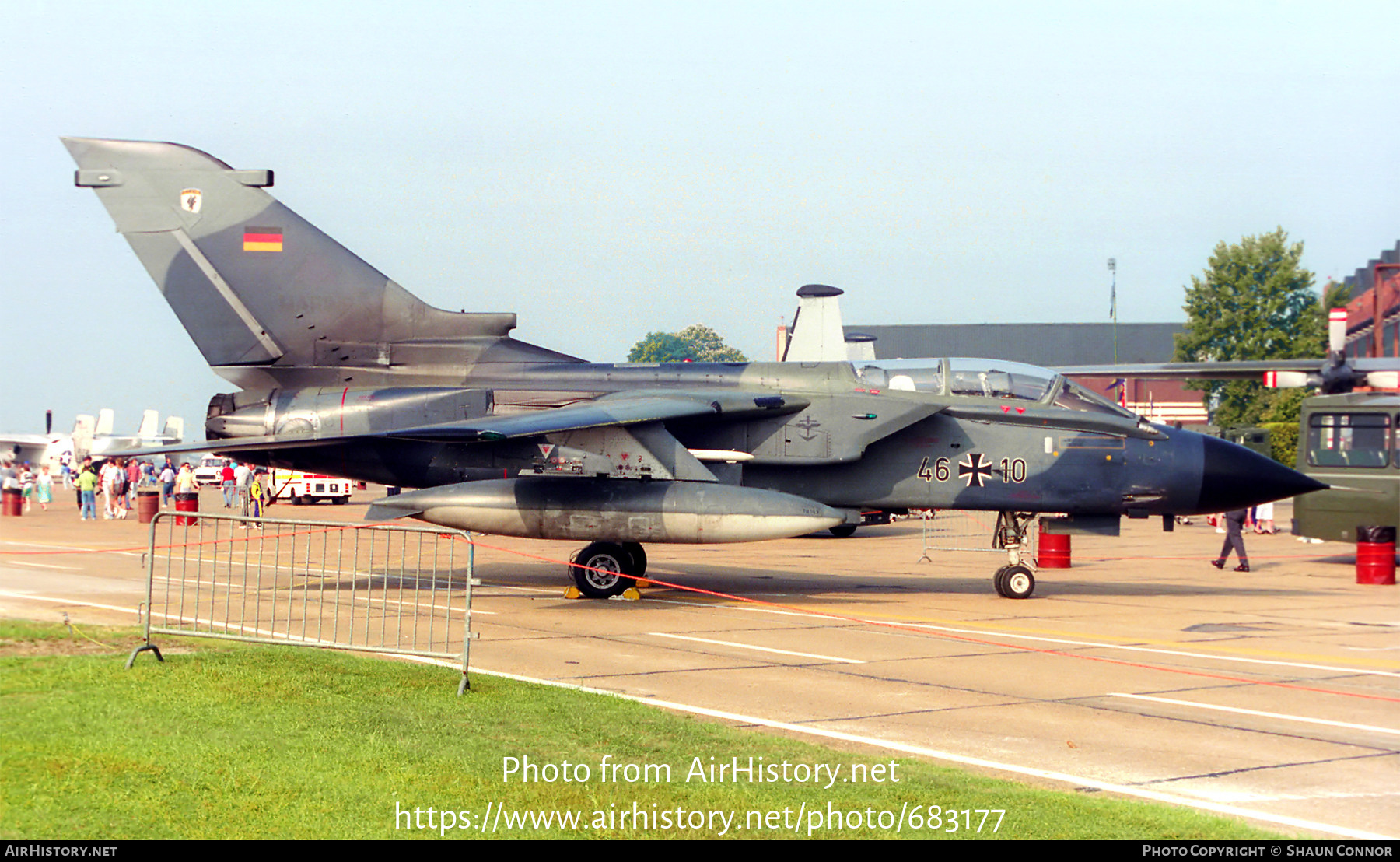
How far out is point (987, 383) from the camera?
16.7 m

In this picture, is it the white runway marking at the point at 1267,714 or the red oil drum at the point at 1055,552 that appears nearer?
the white runway marking at the point at 1267,714

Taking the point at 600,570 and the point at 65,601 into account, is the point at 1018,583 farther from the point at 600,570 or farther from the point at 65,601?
the point at 65,601

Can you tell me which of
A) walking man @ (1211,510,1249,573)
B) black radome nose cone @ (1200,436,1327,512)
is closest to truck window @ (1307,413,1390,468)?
walking man @ (1211,510,1249,573)

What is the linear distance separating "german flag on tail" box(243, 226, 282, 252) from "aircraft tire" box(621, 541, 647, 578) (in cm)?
A: 671

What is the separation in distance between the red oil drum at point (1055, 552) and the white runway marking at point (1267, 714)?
13156 mm

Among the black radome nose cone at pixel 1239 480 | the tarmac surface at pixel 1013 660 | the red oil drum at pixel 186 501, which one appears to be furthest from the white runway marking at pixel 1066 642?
the red oil drum at pixel 186 501

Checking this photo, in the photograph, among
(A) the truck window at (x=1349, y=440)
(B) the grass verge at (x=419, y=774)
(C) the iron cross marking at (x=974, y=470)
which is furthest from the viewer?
(A) the truck window at (x=1349, y=440)

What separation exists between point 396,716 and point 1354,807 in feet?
18.6

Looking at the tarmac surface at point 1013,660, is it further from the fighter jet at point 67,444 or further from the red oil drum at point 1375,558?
the fighter jet at point 67,444

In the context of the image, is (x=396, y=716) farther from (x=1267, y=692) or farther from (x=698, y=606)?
(x=698, y=606)

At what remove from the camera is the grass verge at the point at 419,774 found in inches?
220

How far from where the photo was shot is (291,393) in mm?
16969

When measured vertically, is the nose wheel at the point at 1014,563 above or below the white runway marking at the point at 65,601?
above

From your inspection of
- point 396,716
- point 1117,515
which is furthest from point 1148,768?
point 1117,515
